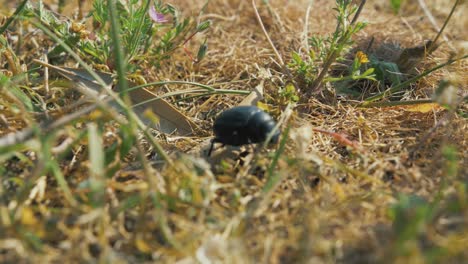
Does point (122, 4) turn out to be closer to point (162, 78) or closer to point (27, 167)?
point (162, 78)

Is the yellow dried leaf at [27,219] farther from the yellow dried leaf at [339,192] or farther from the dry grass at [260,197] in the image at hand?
the yellow dried leaf at [339,192]

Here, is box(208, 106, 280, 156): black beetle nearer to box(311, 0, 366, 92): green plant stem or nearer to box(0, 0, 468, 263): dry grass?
box(0, 0, 468, 263): dry grass

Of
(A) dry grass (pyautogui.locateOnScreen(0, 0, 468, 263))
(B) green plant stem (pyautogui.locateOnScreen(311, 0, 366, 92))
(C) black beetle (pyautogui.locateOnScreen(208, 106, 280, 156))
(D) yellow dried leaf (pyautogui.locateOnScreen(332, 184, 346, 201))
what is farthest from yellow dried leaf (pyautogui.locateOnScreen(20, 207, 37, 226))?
(B) green plant stem (pyautogui.locateOnScreen(311, 0, 366, 92))

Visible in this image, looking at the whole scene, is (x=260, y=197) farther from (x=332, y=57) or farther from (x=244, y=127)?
(x=332, y=57)

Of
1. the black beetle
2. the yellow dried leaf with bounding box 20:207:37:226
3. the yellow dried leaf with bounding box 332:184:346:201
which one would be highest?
the yellow dried leaf with bounding box 20:207:37:226

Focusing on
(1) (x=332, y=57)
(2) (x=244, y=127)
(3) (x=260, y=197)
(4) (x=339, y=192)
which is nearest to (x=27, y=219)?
(3) (x=260, y=197)

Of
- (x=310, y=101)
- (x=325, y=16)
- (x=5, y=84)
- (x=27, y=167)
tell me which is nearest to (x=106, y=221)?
(x=27, y=167)
